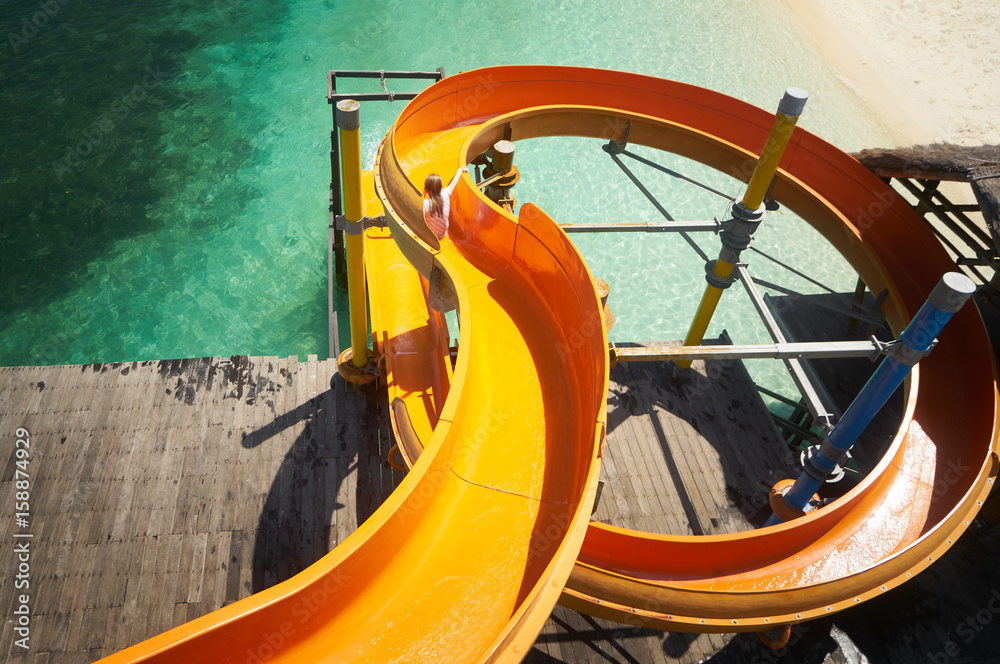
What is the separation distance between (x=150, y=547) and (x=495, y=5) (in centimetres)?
2454

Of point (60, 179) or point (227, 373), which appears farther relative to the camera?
point (60, 179)

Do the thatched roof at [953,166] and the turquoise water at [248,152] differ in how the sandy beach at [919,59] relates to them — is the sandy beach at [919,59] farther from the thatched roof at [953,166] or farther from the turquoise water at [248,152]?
the thatched roof at [953,166]

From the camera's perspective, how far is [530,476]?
5848 millimetres

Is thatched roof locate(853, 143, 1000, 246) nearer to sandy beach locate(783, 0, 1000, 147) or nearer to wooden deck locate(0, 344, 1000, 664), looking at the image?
wooden deck locate(0, 344, 1000, 664)

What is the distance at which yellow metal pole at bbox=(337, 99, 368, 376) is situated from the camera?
697 centimetres

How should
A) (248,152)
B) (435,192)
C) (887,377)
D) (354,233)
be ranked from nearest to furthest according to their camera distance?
(887,377) → (435,192) → (354,233) → (248,152)

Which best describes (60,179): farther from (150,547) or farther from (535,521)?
(535,521)

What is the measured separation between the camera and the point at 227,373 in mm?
9188

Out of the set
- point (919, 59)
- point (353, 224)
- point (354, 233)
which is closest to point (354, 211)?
point (353, 224)

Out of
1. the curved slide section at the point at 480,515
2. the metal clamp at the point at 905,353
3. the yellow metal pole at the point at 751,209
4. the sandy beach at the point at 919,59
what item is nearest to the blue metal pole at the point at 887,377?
the metal clamp at the point at 905,353

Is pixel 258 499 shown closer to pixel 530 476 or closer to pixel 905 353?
pixel 530 476

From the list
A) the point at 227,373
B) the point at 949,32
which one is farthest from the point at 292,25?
the point at 949,32

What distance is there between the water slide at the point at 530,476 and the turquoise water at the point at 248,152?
719cm

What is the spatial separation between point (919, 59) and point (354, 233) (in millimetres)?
26775
